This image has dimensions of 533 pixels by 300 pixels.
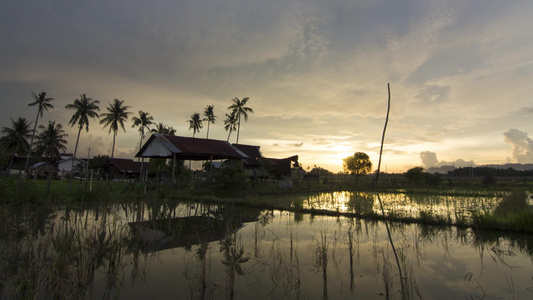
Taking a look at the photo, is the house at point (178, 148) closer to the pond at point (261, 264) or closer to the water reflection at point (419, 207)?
the water reflection at point (419, 207)

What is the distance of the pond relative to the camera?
405 centimetres

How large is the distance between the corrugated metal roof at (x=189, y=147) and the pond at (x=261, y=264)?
1027cm

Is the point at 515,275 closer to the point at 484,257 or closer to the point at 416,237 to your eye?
the point at 484,257

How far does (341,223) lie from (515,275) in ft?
17.2

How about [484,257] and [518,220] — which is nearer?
[484,257]

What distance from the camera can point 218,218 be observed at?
10.3 meters

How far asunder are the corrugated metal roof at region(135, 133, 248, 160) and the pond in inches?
404

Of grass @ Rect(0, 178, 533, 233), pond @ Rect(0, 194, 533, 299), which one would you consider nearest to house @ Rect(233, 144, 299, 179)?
grass @ Rect(0, 178, 533, 233)

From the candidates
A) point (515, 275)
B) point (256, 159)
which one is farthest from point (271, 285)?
point (256, 159)

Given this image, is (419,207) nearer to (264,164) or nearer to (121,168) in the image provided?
(264,164)

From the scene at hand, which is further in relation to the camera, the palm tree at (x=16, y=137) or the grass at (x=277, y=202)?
the palm tree at (x=16, y=137)

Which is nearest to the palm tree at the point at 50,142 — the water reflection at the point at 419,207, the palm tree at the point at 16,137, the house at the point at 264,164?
the palm tree at the point at 16,137

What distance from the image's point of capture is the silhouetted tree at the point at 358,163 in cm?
4922

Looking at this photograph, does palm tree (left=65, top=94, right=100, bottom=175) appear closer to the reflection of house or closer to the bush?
the reflection of house
